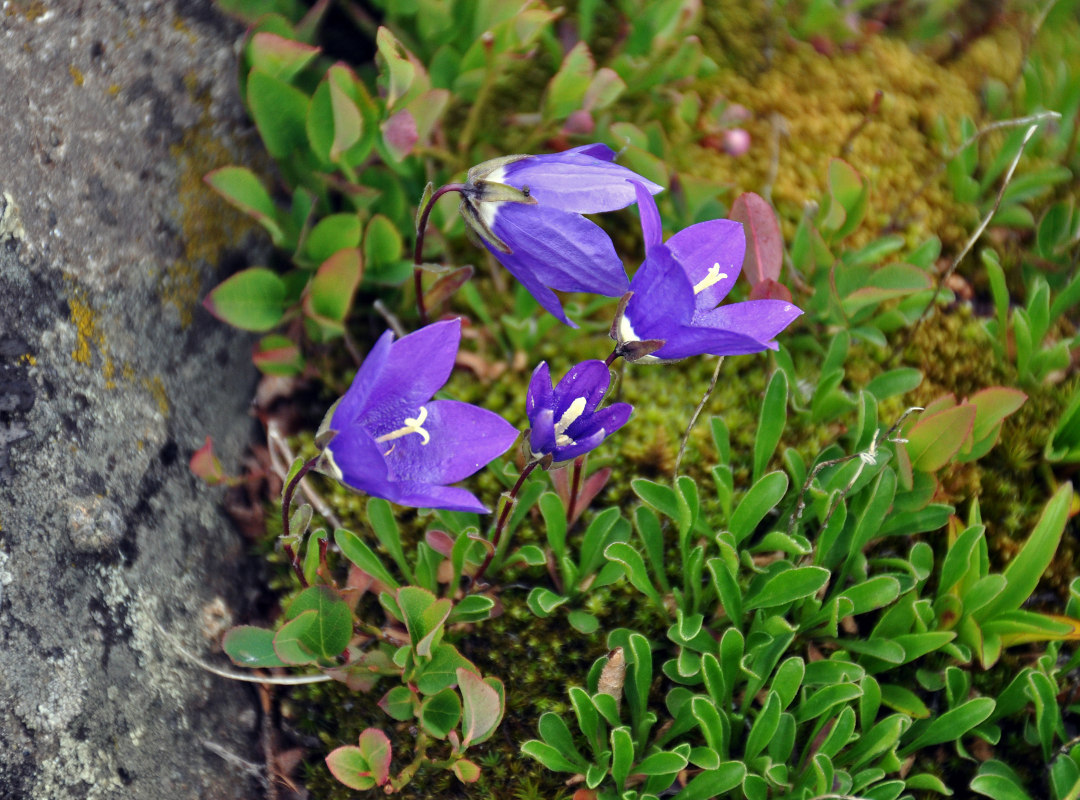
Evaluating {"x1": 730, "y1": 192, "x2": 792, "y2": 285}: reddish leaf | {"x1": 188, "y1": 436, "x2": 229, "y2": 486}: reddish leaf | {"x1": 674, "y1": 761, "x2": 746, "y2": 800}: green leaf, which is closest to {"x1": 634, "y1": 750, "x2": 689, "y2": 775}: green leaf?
{"x1": 674, "y1": 761, "x2": 746, "y2": 800}: green leaf

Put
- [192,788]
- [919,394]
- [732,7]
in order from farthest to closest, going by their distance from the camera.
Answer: [732,7]
[919,394]
[192,788]

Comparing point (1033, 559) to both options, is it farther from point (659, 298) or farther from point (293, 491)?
point (293, 491)

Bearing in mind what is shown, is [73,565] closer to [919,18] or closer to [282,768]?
[282,768]

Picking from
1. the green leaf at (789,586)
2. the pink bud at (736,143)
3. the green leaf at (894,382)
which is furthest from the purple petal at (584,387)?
the pink bud at (736,143)

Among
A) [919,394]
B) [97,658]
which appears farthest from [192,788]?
[919,394]

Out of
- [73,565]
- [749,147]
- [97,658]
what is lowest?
[97,658]

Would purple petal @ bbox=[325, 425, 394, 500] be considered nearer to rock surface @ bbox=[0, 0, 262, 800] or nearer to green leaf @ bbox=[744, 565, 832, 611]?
rock surface @ bbox=[0, 0, 262, 800]

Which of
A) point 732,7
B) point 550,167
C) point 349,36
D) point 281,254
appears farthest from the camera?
point 732,7
